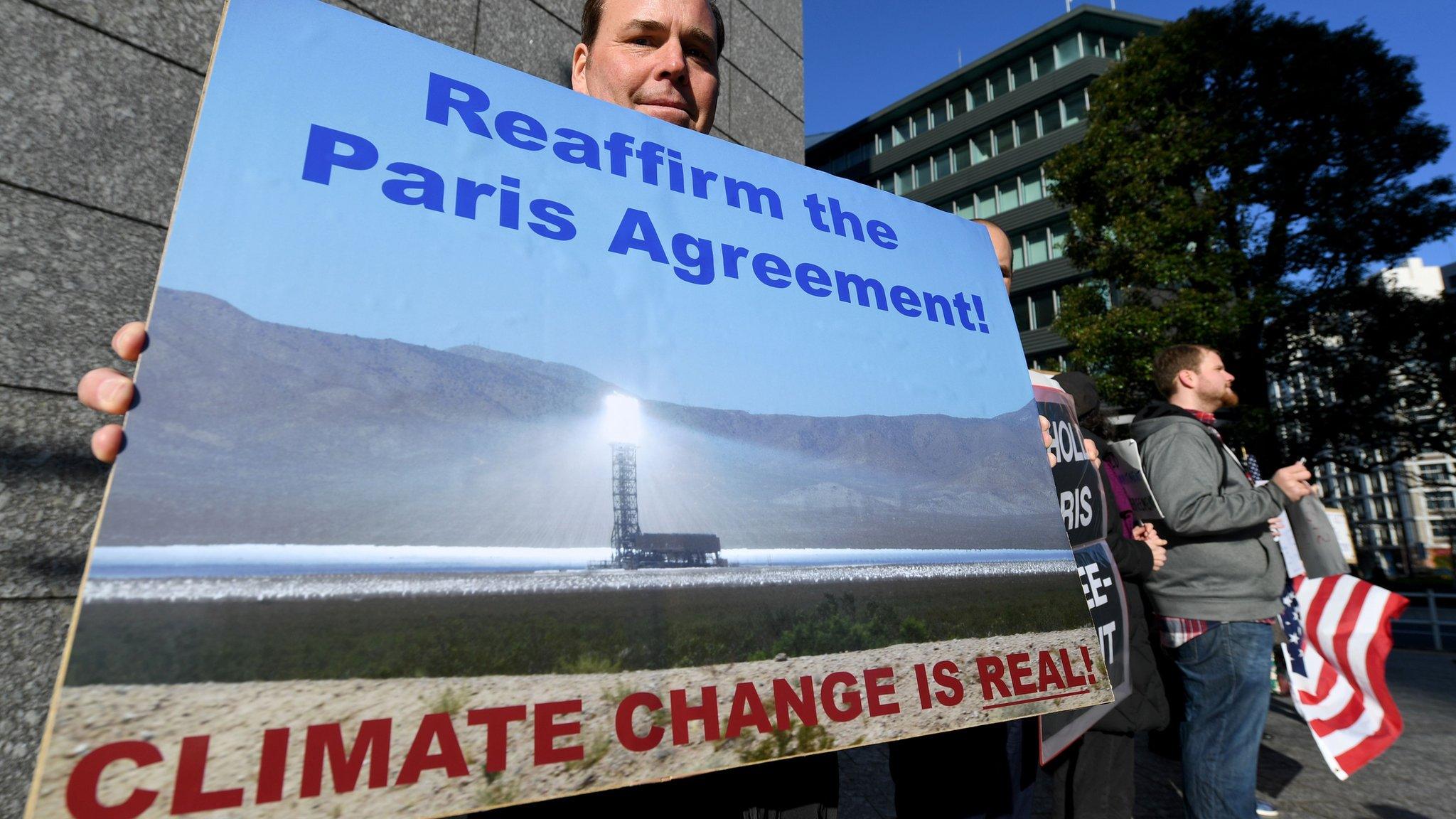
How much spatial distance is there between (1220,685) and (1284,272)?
49.5ft

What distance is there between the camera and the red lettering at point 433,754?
72 centimetres

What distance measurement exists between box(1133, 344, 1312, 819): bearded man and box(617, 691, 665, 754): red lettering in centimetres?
241

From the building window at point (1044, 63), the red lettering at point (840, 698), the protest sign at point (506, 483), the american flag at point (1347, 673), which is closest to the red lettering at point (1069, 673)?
the protest sign at point (506, 483)

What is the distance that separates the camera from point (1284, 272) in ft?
45.6

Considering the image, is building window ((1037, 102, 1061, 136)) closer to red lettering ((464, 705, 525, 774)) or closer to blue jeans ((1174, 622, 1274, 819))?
blue jeans ((1174, 622, 1274, 819))

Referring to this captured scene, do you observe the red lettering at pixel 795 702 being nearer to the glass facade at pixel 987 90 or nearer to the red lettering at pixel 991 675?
the red lettering at pixel 991 675

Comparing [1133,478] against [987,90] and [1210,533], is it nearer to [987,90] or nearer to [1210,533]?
[1210,533]

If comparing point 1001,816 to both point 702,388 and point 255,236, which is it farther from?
point 255,236

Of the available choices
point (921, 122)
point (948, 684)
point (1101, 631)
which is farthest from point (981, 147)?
point (948, 684)

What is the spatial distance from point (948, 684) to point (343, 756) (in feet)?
2.63

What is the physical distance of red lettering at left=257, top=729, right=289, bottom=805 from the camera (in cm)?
66

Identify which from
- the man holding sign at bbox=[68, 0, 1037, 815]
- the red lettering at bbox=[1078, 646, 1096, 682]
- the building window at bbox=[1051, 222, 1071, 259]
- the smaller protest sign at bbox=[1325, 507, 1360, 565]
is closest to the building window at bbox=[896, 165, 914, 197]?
the building window at bbox=[1051, 222, 1071, 259]

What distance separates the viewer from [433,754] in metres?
0.73

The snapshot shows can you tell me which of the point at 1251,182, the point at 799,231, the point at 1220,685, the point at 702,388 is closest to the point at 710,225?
the point at 799,231
